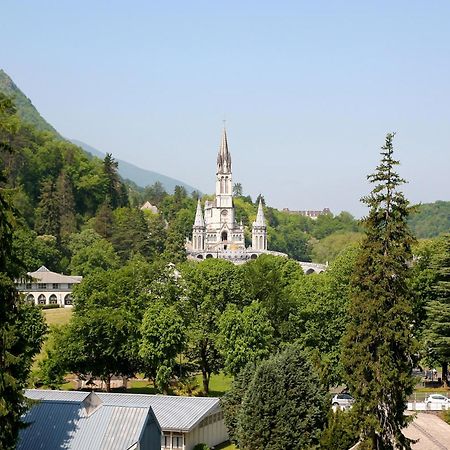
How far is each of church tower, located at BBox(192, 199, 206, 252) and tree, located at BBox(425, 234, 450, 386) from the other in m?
108

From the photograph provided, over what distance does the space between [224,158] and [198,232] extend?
735 inches

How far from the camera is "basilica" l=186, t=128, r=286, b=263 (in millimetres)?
162500

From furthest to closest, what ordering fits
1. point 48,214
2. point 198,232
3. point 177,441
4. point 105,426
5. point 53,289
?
point 198,232 < point 48,214 < point 53,289 < point 177,441 < point 105,426

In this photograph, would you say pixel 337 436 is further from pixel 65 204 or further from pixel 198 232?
pixel 198 232

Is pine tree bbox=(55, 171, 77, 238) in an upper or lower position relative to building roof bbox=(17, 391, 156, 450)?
upper

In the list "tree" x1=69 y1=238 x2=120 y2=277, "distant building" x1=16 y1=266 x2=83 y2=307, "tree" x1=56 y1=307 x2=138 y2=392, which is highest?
"tree" x1=69 y1=238 x2=120 y2=277

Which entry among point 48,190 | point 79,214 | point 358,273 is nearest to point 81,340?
point 358,273

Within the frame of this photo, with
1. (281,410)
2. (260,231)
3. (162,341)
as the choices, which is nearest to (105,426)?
(281,410)

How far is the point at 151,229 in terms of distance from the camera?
128 meters

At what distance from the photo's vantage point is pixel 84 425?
3644 centimetres

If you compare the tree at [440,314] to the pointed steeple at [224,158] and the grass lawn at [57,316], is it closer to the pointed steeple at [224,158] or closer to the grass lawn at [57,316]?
the grass lawn at [57,316]

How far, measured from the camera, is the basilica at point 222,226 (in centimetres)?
16250

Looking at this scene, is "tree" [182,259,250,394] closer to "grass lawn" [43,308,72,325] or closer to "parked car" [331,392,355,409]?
"parked car" [331,392,355,409]

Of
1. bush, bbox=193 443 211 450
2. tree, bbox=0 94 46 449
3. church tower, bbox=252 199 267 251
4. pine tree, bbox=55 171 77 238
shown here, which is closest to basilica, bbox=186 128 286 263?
church tower, bbox=252 199 267 251
